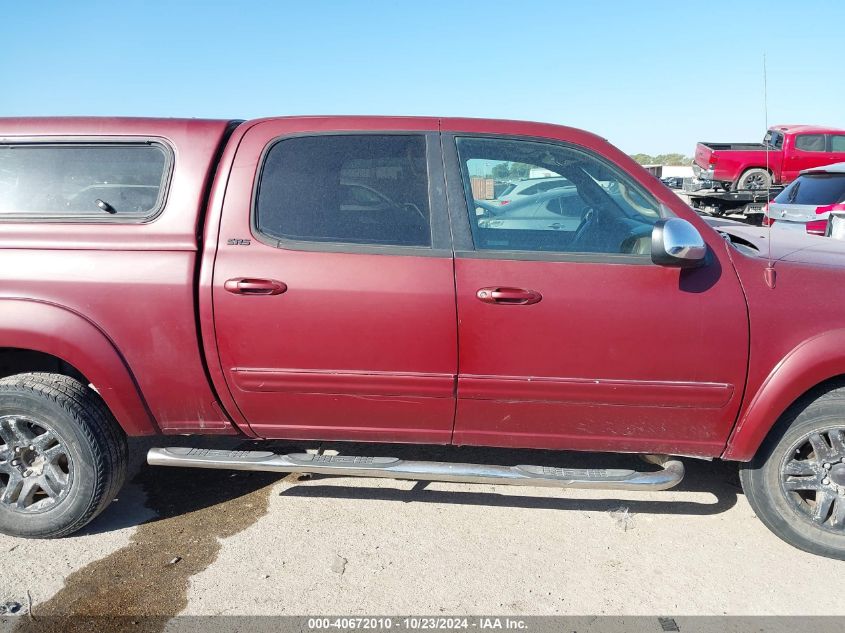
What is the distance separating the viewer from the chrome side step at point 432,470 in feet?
8.64

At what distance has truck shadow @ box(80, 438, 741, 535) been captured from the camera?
10.1ft

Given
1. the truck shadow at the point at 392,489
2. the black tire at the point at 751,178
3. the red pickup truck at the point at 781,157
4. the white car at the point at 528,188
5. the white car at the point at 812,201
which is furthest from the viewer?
the black tire at the point at 751,178

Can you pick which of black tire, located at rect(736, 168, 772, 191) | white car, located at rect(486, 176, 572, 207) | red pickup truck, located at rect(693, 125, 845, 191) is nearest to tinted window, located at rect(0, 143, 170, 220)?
white car, located at rect(486, 176, 572, 207)

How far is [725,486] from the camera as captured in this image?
328cm

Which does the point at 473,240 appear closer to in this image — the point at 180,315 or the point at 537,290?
the point at 537,290

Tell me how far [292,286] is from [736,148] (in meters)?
18.0

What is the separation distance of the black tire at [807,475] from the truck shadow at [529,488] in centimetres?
40

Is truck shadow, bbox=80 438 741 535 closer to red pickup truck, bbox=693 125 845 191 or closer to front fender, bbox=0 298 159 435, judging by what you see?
front fender, bbox=0 298 159 435

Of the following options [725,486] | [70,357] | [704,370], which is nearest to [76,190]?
[70,357]

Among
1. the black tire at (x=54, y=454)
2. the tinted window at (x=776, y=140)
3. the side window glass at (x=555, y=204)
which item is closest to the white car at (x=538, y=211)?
the side window glass at (x=555, y=204)

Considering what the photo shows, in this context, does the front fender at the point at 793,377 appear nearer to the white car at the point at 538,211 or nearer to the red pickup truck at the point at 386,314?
the red pickup truck at the point at 386,314

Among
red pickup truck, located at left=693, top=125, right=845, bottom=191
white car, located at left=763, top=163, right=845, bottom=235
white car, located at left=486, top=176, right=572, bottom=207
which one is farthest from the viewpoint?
red pickup truck, located at left=693, top=125, right=845, bottom=191

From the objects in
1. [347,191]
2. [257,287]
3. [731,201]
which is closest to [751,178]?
[731,201]

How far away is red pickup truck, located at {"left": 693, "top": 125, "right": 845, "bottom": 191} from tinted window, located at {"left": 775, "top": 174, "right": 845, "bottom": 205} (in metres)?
9.22
